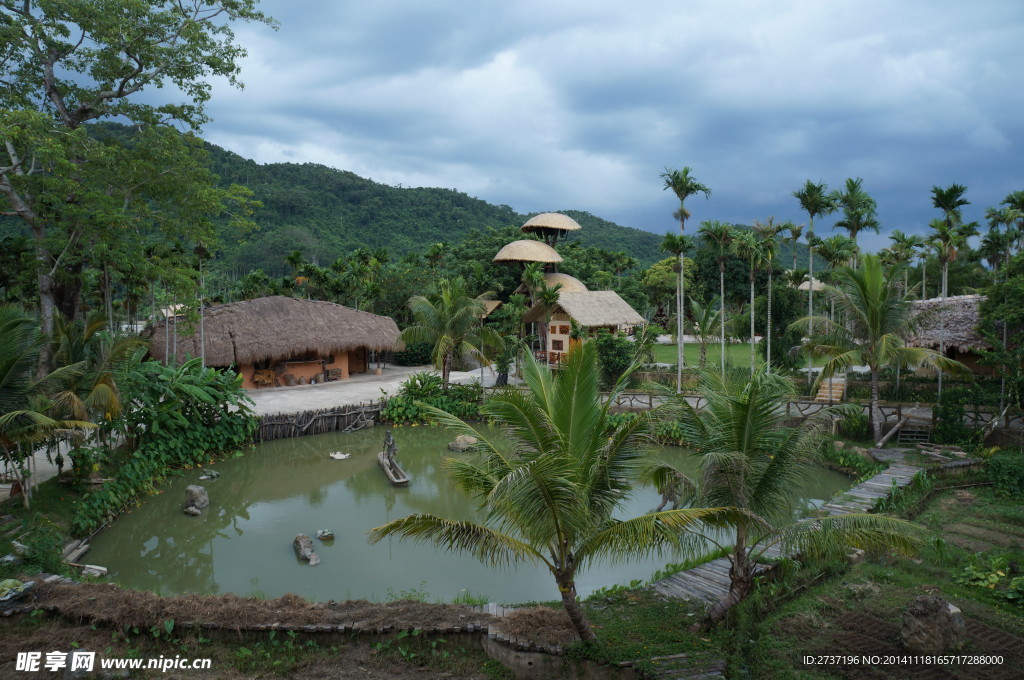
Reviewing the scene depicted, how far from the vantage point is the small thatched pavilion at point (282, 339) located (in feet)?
66.3

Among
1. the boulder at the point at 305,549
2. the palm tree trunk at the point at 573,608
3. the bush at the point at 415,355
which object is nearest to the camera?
the palm tree trunk at the point at 573,608

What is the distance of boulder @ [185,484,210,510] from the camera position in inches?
451

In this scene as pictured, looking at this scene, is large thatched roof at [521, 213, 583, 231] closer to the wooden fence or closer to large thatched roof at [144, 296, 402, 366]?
large thatched roof at [144, 296, 402, 366]

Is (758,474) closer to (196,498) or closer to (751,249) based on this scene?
(196,498)

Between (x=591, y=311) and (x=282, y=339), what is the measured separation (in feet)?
38.8

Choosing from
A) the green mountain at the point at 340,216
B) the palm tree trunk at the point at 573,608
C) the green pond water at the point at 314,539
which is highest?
the green mountain at the point at 340,216

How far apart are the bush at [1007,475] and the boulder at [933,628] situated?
22.2 ft

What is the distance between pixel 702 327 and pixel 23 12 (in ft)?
65.1

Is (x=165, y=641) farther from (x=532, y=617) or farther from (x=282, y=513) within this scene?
(x=282, y=513)

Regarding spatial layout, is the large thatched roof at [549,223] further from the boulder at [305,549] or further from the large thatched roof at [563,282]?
the boulder at [305,549]

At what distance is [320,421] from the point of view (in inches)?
678

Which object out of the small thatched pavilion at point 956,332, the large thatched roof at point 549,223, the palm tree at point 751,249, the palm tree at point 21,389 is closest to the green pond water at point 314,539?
the palm tree at point 21,389

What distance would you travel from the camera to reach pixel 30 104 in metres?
13.8

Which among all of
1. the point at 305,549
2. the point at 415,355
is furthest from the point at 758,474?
the point at 415,355
